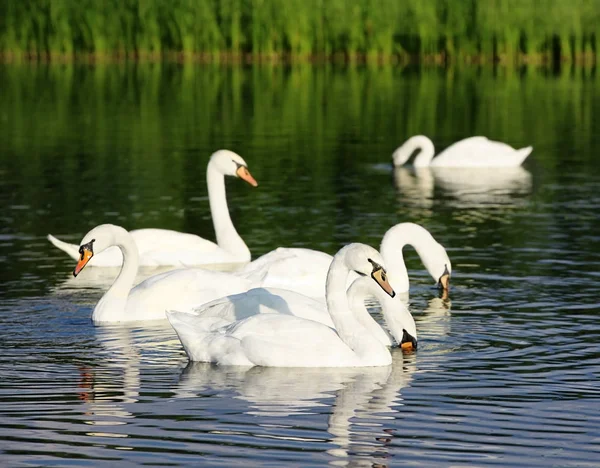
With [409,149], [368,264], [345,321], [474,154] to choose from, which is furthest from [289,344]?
[409,149]

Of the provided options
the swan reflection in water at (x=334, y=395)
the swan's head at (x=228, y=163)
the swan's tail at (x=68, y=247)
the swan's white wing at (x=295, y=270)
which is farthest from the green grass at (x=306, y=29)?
the swan reflection in water at (x=334, y=395)

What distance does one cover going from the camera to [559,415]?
9.10 metres

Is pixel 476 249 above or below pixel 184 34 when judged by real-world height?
below

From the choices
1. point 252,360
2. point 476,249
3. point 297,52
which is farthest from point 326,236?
point 297,52

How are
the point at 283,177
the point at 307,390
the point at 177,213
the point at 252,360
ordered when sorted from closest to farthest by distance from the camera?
the point at 307,390 < the point at 252,360 < the point at 177,213 < the point at 283,177

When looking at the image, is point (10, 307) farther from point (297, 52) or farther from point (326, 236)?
point (297, 52)

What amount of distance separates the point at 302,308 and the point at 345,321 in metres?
1.07

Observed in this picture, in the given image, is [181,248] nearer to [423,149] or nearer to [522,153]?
[522,153]

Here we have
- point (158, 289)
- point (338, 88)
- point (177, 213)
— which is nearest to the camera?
point (158, 289)

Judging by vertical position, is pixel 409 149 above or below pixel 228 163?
below

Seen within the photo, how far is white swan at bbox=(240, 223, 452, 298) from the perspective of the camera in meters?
13.4

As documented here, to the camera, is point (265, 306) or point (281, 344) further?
point (265, 306)

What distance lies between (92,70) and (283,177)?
25713 millimetres

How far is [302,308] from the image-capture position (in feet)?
37.5
